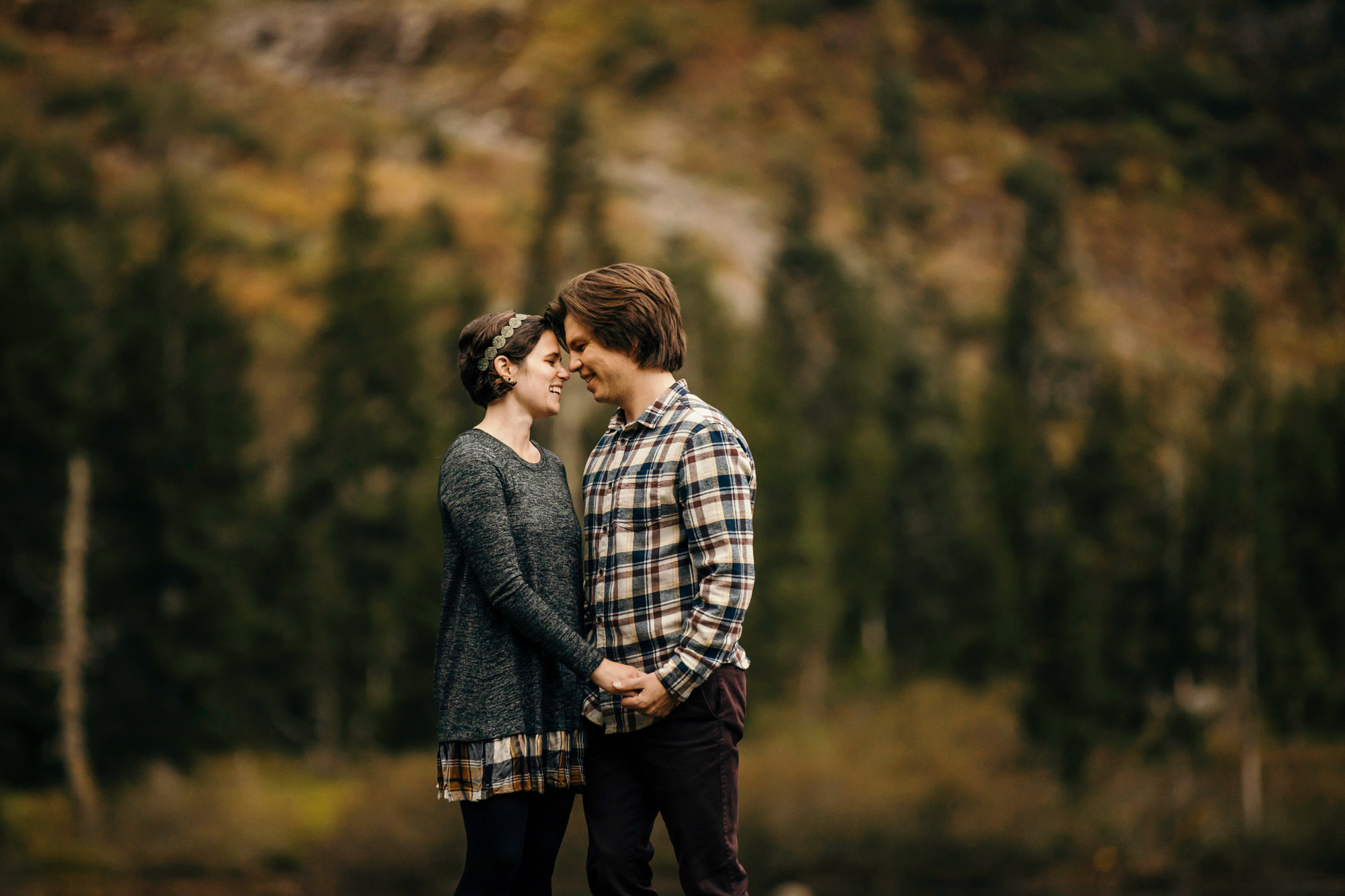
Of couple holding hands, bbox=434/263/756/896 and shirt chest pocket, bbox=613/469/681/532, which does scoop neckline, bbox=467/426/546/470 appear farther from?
shirt chest pocket, bbox=613/469/681/532

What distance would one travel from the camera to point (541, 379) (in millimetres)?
2834

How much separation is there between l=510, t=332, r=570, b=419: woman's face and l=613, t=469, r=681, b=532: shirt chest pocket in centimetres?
26

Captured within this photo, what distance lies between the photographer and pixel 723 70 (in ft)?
152

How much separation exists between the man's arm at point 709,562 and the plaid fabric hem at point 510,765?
0.24 m

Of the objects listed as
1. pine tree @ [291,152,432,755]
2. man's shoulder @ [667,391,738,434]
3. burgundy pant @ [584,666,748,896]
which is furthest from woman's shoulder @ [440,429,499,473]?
pine tree @ [291,152,432,755]

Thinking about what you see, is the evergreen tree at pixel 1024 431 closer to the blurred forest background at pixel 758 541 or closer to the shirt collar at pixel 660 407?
the blurred forest background at pixel 758 541

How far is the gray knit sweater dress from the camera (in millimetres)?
2621

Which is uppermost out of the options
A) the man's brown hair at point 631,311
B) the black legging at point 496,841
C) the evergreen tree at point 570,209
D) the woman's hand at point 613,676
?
the evergreen tree at point 570,209

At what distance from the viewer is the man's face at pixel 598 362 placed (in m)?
2.78

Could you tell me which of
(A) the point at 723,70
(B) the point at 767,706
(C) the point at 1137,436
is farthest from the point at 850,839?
(A) the point at 723,70

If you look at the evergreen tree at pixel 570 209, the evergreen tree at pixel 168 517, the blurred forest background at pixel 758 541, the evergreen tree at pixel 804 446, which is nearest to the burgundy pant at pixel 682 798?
the blurred forest background at pixel 758 541

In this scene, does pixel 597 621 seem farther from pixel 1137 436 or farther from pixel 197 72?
pixel 197 72

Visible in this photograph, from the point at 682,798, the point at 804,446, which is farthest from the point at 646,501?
the point at 804,446

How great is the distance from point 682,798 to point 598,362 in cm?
95
